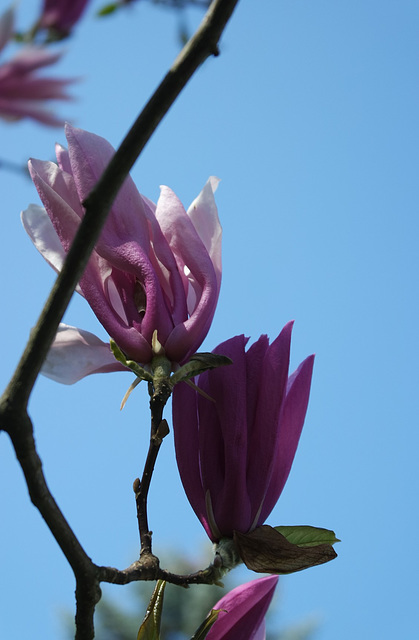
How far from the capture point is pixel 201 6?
388 mm

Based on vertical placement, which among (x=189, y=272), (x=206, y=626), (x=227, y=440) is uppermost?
(x=189, y=272)

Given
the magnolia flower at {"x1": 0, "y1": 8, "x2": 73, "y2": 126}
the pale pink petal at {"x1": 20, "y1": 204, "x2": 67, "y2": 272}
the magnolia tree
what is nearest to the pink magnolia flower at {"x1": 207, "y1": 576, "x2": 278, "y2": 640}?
the magnolia tree

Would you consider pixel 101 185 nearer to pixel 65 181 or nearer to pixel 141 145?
pixel 141 145

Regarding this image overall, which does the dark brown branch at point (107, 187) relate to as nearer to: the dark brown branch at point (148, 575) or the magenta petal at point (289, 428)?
the dark brown branch at point (148, 575)

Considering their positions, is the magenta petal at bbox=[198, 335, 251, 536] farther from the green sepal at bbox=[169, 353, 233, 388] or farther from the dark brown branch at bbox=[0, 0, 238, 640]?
the dark brown branch at bbox=[0, 0, 238, 640]

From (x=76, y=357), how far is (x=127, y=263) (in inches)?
2.8

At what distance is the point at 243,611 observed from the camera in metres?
0.53

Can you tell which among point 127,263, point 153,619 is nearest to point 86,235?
point 127,263

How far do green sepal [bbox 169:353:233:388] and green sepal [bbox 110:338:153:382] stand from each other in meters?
0.02

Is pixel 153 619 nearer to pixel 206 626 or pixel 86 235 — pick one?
pixel 206 626

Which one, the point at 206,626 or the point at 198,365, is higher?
the point at 198,365

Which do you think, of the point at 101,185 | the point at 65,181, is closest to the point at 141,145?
the point at 101,185

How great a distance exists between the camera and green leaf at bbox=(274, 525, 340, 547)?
53cm

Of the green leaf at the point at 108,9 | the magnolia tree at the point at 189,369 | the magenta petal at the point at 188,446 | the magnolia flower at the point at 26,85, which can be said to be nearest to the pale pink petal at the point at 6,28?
the magnolia flower at the point at 26,85
